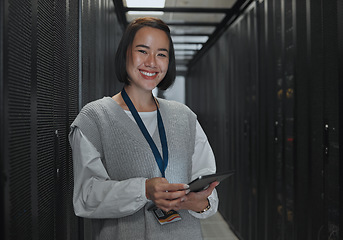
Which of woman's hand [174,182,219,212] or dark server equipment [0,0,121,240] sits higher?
dark server equipment [0,0,121,240]

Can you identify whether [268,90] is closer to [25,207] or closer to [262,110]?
[262,110]

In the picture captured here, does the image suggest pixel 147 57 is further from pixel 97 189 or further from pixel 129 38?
pixel 97 189

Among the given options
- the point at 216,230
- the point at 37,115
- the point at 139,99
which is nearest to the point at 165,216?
the point at 139,99

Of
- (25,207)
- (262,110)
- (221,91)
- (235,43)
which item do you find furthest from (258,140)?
(25,207)

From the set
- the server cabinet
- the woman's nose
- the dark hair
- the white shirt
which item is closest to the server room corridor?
the server cabinet

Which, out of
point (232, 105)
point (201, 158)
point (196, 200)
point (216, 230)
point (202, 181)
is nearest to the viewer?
point (202, 181)

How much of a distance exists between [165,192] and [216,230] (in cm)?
369

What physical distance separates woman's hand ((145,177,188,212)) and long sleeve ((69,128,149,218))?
44 millimetres

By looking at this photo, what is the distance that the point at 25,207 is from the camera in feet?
3.30

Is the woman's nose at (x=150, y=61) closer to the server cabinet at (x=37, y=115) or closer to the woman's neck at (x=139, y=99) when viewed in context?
the woman's neck at (x=139, y=99)

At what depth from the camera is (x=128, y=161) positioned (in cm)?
125

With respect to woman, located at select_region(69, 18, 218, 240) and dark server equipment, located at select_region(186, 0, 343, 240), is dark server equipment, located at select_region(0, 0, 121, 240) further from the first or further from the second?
dark server equipment, located at select_region(186, 0, 343, 240)

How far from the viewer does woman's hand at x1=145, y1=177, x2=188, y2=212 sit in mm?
1086

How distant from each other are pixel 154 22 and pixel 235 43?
338cm
